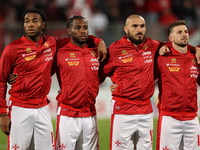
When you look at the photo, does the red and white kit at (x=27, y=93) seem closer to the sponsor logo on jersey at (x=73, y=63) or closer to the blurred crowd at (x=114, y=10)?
the sponsor logo on jersey at (x=73, y=63)

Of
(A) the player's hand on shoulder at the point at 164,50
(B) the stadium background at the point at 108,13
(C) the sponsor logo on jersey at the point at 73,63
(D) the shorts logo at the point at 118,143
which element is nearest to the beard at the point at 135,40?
(A) the player's hand on shoulder at the point at 164,50

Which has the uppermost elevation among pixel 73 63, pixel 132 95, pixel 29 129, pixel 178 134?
pixel 73 63

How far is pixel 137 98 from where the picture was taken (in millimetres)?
5004

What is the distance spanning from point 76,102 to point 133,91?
→ 91 cm

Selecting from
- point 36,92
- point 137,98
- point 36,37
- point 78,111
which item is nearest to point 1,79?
point 36,92

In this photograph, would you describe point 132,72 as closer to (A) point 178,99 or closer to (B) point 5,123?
(A) point 178,99

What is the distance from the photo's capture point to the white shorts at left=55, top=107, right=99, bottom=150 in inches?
188

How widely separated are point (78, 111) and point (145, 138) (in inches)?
44.5

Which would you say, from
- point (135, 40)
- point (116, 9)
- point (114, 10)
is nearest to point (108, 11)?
point (114, 10)

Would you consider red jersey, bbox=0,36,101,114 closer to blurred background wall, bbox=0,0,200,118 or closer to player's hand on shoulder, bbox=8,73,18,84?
player's hand on shoulder, bbox=8,73,18,84

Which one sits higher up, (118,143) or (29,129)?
(29,129)

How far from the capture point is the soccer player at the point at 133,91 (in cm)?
495

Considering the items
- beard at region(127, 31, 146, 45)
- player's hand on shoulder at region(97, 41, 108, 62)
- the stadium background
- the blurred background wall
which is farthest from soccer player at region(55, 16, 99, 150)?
the blurred background wall

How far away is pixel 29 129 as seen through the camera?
4602 mm
